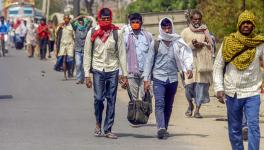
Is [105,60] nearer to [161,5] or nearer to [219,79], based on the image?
[219,79]

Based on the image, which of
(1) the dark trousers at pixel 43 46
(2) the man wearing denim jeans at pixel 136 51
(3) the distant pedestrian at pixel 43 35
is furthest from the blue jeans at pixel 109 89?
(1) the dark trousers at pixel 43 46

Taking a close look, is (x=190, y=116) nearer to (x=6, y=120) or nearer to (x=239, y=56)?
(x=6, y=120)

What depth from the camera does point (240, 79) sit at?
33.8 ft

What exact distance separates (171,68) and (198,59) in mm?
2621

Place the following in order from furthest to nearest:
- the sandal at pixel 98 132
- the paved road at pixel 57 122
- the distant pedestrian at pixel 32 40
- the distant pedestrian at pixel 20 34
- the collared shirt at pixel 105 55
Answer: the distant pedestrian at pixel 20 34 → the distant pedestrian at pixel 32 40 → the sandal at pixel 98 132 → the collared shirt at pixel 105 55 → the paved road at pixel 57 122

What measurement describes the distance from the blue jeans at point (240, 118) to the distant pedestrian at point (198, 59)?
200 inches

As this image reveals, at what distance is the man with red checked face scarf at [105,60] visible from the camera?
1299cm

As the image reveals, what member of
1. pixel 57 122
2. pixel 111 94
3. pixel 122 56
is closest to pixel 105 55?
pixel 122 56

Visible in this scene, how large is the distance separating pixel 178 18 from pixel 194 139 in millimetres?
14743

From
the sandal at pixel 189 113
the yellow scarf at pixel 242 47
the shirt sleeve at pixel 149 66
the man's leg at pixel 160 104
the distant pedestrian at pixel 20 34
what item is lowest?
the distant pedestrian at pixel 20 34

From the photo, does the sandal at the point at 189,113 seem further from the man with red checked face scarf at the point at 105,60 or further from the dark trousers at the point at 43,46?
the dark trousers at the point at 43,46

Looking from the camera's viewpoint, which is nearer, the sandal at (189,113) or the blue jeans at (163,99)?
the blue jeans at (163,99)

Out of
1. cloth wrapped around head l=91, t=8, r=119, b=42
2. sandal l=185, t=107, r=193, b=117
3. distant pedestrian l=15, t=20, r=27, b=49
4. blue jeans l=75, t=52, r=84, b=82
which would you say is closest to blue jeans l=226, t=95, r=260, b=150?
cloth wrapped around head l=91, t=8, r=119, b=42

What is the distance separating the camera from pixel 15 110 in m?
16.9
